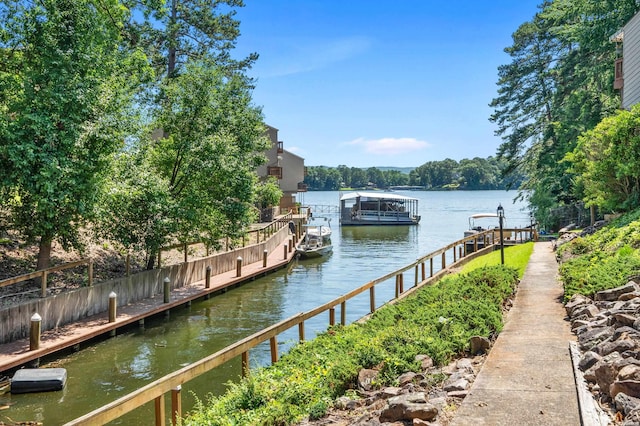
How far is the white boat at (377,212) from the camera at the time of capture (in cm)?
6793

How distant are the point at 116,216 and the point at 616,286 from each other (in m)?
15.2

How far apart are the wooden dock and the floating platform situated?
0.66 m

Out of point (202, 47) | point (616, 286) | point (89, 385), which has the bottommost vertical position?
point (89, 385)

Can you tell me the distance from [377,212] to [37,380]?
5902 cm

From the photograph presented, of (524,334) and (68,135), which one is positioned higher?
(68,135)

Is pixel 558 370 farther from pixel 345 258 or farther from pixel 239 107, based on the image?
pixel 345 258

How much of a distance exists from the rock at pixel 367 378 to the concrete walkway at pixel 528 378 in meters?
1.38

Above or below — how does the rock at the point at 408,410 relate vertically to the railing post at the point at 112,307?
above

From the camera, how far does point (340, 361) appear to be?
7.88 metres

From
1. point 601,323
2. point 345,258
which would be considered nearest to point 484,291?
point 601,323

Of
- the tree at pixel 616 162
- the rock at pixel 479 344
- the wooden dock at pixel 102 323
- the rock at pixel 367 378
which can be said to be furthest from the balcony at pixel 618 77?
the rock at pixel 367 378

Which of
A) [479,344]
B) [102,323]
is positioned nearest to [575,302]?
[479,344]

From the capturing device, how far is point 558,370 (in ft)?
22.5

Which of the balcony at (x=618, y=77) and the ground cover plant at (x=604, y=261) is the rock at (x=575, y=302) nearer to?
the ground cover plant at (x=604, y=261)
